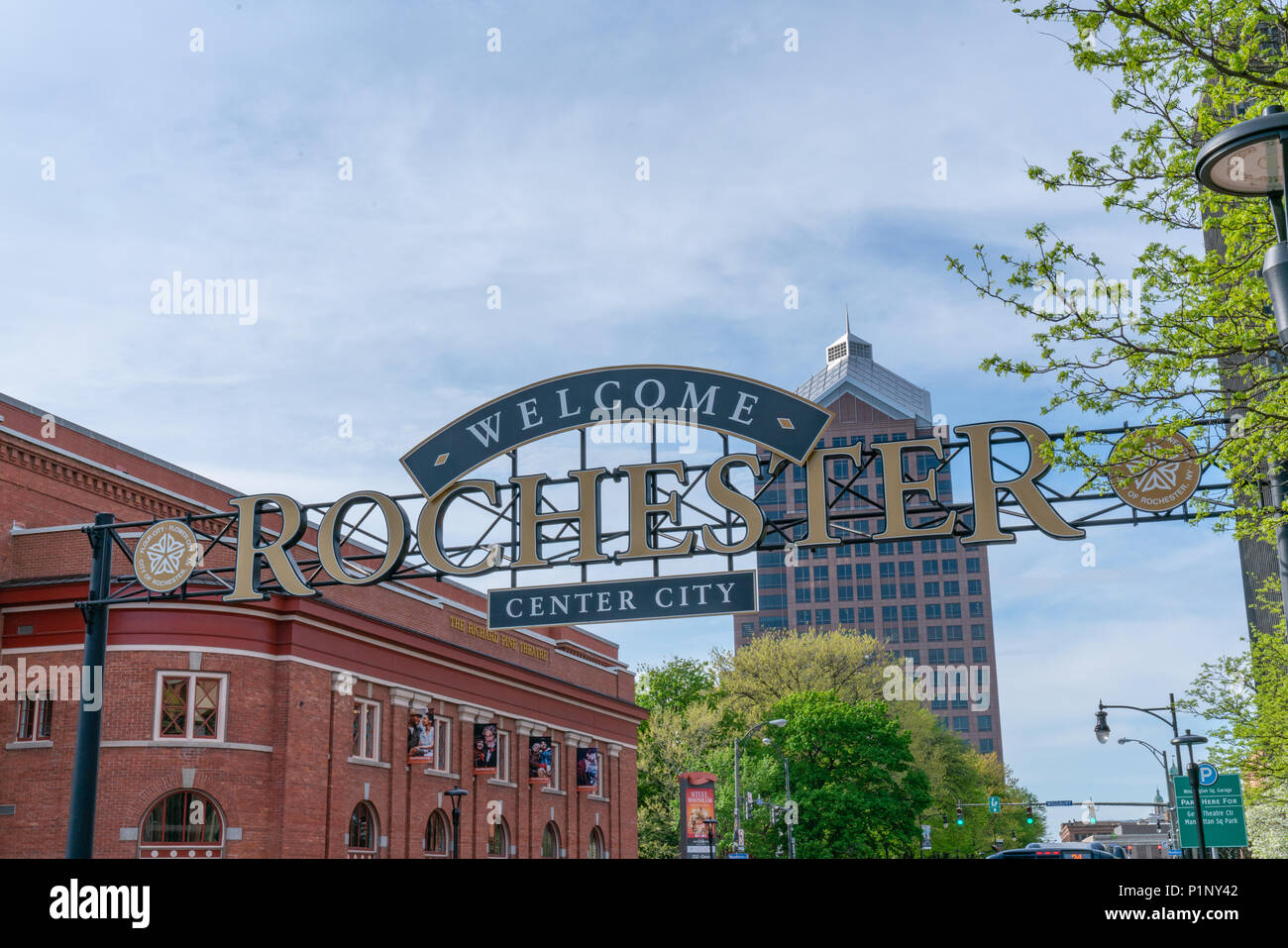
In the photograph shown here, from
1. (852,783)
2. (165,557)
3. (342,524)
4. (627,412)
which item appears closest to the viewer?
(627,412)

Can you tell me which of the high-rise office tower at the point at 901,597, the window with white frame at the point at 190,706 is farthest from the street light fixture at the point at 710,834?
the high-rise office tower at the point at 901,597

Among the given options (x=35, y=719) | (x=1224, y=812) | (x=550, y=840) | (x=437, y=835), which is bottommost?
(x=550, y=840)

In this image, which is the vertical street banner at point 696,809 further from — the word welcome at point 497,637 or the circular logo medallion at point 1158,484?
the circular logo medallion at point 1158,484

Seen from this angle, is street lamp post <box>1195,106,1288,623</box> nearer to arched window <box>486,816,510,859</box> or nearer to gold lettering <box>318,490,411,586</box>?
gold lettering <box>318,490,411,586</box>

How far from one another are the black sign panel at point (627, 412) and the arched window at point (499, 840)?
81.9 feet

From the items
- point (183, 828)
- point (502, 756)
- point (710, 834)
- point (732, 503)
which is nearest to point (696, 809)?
point (710, 834)

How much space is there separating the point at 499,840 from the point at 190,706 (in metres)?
15.4

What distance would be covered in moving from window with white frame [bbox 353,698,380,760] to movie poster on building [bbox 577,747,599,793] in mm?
13282

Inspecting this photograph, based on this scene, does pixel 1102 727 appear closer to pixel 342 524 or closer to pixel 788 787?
pixel 788 787

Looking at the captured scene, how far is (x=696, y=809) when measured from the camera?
51750 millimetres
